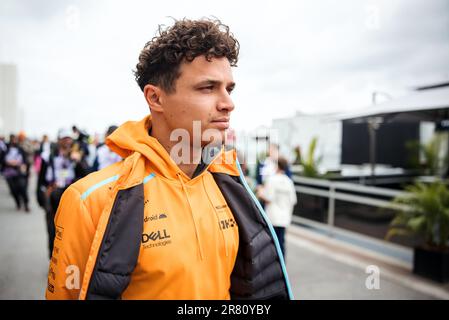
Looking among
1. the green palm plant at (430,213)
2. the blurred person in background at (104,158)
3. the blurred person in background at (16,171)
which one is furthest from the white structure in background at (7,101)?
the green palm plant at (430,213)

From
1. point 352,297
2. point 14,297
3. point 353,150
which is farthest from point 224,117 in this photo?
point 353,150

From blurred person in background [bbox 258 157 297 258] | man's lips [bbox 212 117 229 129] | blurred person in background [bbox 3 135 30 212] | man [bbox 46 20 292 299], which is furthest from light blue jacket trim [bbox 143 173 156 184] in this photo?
blurred person in background [bbox 3 135 30 212]

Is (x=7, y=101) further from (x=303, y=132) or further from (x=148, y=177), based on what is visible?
(x=148, y=177)

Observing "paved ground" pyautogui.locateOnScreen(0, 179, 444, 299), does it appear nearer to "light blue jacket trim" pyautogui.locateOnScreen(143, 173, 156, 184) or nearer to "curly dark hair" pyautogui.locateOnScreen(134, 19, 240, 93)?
"light blue jacket trim" pyautogui.locateOnScreen(143, 173, 156, 184)

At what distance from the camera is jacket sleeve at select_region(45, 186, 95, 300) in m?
1.08

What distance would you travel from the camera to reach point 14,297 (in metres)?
3.92

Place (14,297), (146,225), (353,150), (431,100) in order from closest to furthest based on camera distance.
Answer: (146,225), (14,297), (431,100), (353,150)

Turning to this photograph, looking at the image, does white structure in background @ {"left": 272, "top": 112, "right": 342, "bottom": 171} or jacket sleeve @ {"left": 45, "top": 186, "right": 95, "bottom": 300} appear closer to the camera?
jacket sleeve @ {"left": 45, "top": 186, "right": 95, "bottom": 300}

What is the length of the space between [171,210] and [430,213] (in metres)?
4.78

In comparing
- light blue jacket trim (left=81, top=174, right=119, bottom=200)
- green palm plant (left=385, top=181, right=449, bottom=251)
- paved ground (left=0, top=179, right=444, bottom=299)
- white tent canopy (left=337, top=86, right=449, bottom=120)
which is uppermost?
white tent canopy (left=337, top=86, right=449, bottom=120)
